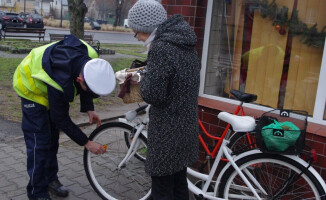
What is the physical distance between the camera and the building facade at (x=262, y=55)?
347 centimetres

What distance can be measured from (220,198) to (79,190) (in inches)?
60.9

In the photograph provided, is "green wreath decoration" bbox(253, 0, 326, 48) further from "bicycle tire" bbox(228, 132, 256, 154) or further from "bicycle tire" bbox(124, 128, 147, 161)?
"bicycle tire" bbox(124, 128, 147, 161)

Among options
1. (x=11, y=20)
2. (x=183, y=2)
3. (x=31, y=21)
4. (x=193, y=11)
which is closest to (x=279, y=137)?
(x=193, y=11)

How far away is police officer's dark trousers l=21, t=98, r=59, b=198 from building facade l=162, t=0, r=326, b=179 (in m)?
1.69

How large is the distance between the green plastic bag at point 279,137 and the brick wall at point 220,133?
65 cm

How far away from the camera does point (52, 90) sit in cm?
284

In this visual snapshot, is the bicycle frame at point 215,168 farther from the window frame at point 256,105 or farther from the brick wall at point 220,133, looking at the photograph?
the window frame at point 256,105

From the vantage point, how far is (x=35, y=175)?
3201mm

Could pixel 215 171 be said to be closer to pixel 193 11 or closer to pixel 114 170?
pixel 114 170

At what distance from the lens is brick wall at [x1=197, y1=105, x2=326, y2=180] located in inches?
125

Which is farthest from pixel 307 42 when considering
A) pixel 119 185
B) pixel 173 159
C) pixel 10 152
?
pixel 10 152

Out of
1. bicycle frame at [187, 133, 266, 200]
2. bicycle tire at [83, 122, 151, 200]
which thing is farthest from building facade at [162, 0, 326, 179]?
bicycle tire at [83, 122, 151, 200]

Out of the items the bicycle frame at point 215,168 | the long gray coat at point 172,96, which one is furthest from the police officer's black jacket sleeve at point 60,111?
the long gray coat at point 172,96

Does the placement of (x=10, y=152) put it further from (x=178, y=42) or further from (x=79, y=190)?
(x=178, y=42)
